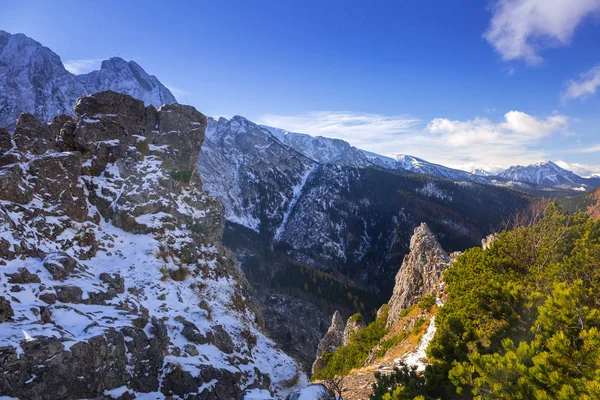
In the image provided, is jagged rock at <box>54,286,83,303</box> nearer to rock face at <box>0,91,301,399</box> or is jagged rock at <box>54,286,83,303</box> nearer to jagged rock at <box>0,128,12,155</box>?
rock face at <box>0,91,301,399</box>

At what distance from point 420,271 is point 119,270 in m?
40.9

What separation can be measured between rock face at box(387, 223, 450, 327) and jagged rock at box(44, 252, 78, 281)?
40.0m

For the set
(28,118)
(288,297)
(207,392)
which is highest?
(28,118)

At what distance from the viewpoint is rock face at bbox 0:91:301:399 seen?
20.1 m

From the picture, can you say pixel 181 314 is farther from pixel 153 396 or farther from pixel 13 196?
pixel 13 196

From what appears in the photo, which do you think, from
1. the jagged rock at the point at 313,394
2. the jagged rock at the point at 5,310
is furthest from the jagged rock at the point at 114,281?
the jagged rock at the point at 313,394

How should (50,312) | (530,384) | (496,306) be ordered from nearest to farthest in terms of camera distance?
(530,384) < (496,306) < (50,312)

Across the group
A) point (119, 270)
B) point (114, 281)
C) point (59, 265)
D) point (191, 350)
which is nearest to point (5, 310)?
point (59, 265)

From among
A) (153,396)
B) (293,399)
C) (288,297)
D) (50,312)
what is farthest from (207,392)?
(288,297)

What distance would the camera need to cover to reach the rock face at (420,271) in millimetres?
43906

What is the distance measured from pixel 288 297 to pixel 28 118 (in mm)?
124707

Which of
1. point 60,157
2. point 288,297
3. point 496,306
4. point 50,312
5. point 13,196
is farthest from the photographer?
point 288,297

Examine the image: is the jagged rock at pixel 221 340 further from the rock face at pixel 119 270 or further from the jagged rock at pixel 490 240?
the jagged rock at pixel 490 240

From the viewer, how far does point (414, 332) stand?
32.2 m
